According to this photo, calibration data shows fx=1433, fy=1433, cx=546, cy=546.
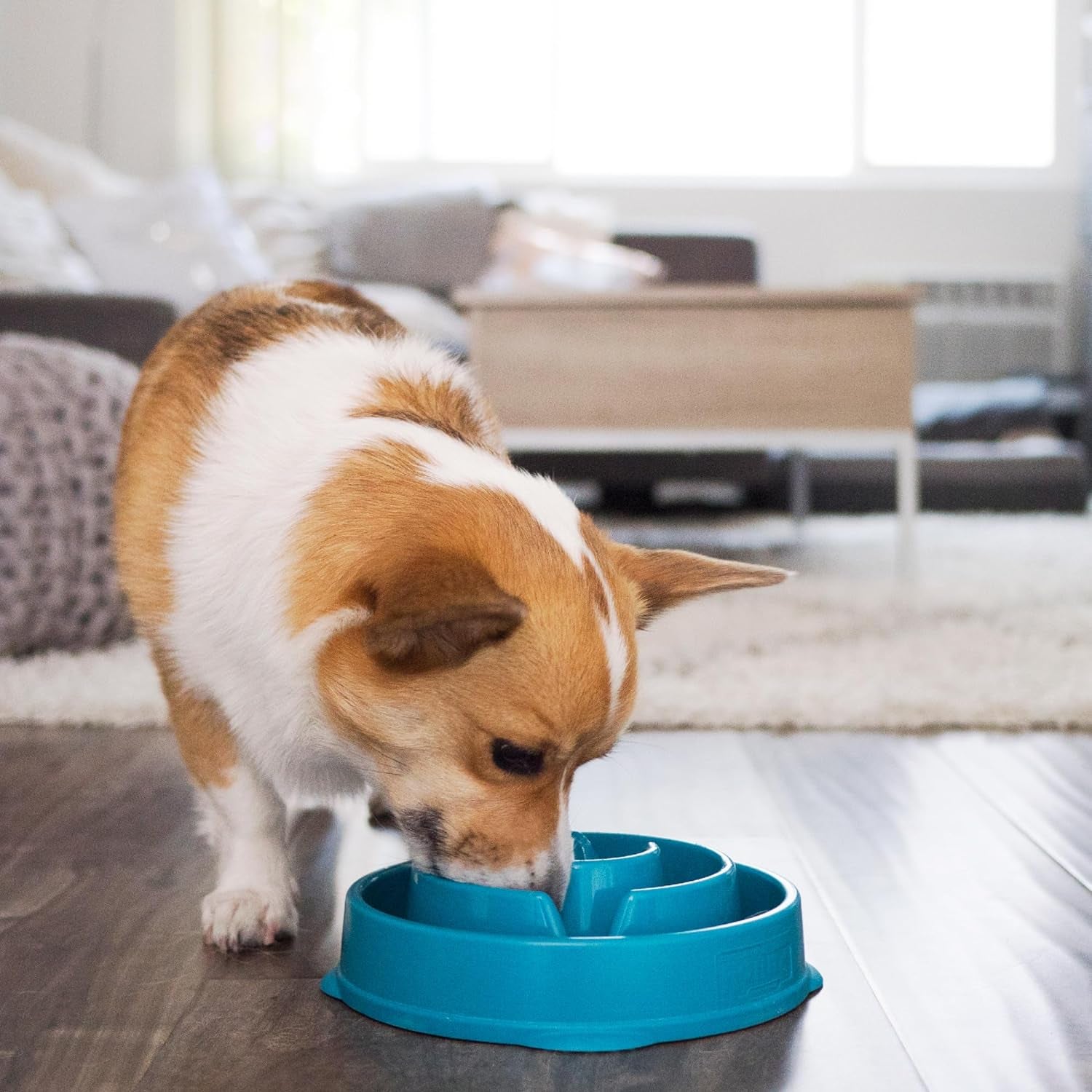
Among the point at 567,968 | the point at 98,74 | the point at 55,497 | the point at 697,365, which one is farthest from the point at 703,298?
the point at 98,74

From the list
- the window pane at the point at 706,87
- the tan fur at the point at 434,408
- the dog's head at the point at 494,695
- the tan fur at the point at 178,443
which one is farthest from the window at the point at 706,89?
the dog's head at the point at 494,695

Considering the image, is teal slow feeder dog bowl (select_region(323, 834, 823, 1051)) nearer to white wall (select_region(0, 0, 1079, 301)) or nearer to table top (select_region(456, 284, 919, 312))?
table top (select_region(456, 284, 919, 312))

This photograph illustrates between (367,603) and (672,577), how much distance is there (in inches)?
11.7

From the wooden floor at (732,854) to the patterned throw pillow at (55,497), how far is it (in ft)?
1.22

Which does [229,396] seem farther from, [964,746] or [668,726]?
[964,746]

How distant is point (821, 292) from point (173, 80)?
405 cm

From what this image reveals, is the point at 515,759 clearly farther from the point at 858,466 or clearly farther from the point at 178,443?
the point at 858,466

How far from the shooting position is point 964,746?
1966mm

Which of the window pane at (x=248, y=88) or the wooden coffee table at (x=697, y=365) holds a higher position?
the window pane at (x=248, y=88)

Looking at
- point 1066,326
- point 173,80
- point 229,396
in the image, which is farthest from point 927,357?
point 229,396

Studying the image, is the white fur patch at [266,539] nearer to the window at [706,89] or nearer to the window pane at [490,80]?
the window at [706,89]

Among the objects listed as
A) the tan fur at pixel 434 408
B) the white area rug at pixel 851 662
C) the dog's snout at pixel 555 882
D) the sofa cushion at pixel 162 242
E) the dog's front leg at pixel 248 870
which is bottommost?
the white area rug at pixel 851 662

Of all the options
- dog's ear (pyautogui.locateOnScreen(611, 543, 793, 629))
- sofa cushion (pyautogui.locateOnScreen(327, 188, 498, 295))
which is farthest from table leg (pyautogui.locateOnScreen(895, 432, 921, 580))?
dog's ear (pyautogui.locateOnScreen(611, 543, 793, 629))

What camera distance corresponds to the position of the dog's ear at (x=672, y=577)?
1.21m
